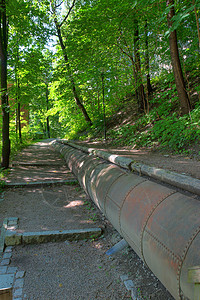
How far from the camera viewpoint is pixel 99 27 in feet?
32.4

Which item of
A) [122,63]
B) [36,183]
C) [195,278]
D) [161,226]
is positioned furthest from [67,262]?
[122,63]

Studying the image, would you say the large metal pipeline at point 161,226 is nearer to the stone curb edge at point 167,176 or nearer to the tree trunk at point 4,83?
the stone curb edge at point 167,176

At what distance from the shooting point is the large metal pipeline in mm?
1606

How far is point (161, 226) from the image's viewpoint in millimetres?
1954

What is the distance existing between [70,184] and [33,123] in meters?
41.0

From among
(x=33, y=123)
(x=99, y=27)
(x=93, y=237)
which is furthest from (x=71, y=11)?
(x=33, y=123)

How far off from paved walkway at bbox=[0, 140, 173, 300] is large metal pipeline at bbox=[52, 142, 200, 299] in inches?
17.7

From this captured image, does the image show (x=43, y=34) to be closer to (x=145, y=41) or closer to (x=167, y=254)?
(x=145, y=41)

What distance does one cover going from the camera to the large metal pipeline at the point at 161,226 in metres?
1.61

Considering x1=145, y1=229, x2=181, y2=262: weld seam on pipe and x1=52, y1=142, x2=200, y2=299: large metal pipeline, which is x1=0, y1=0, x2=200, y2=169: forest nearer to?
x1=52, y1=142, x2=200, y2=299: large metal pipeline

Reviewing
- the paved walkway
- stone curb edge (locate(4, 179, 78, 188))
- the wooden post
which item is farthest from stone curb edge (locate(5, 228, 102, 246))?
stone curb edge (locate(4, 179, 78, 188))

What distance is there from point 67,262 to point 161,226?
164cm

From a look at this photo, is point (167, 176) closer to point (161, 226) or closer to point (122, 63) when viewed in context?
point (161, 226)

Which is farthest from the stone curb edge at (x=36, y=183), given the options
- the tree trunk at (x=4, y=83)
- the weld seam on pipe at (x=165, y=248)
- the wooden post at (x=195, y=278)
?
the wooden post at (x=195, y=278)
